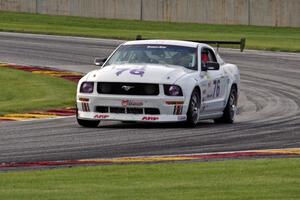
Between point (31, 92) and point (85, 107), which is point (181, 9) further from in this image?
point (85, 107)

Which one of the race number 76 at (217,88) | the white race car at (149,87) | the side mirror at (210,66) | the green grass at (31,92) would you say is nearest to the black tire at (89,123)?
the white race car at (149,87)

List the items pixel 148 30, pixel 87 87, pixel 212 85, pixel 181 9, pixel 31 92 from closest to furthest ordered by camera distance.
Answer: pixel 87 87
pixel 212 85
pixel 31 92
pixel 148 30
pixel 181 9

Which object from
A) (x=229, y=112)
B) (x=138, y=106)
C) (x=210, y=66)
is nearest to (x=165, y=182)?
(x=138, y=106)

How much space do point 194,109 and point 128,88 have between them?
3.84ft

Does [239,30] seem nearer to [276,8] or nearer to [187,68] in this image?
[276,8]

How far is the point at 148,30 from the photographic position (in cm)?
5547

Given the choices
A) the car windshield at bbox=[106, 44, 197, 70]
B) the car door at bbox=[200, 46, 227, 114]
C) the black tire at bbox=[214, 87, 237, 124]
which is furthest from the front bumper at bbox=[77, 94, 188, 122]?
the black tire at bbox=[214, 87, 237, 124]

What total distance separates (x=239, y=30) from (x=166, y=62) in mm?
38354

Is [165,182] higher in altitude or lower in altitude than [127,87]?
higher

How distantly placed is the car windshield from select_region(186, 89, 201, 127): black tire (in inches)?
25.1

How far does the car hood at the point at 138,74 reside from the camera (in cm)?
1817

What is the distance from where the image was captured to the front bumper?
18047mm

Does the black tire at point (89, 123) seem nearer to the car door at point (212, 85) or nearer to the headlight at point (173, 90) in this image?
the headlight at point (173, 90)

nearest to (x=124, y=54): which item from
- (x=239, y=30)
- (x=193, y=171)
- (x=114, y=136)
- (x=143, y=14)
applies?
(x=114, y=136)
